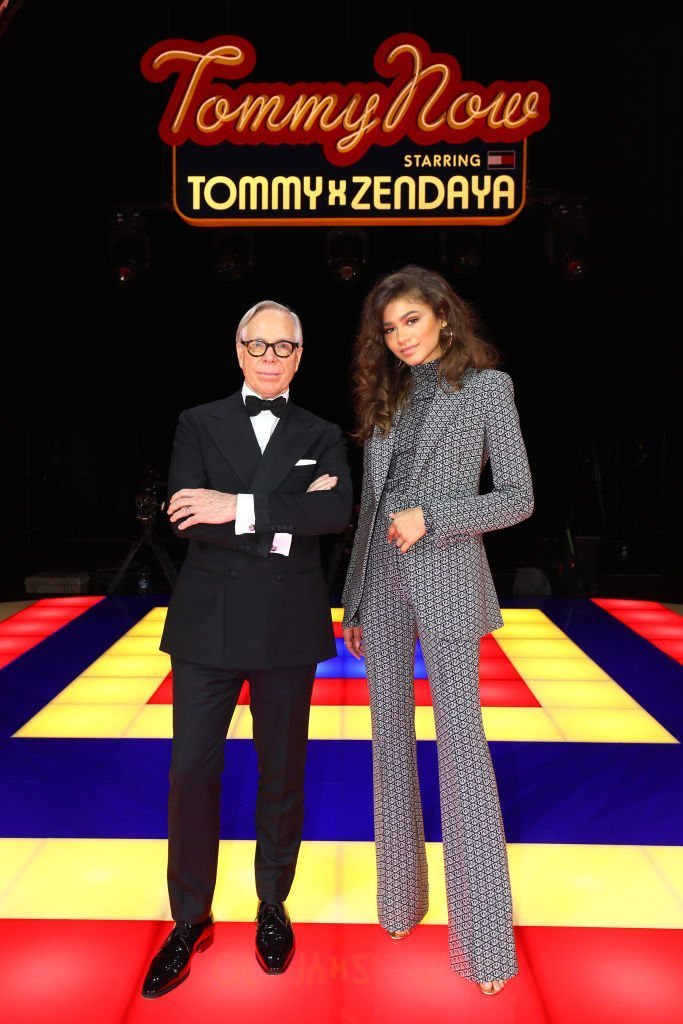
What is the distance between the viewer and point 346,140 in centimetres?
599

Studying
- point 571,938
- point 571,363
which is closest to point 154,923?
point 571,938

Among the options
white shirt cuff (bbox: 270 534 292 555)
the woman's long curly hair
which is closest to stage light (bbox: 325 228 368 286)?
the woman's long curly hair

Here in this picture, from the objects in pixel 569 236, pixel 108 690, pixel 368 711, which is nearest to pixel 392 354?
pixel 368 711

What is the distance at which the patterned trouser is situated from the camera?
1831 mm

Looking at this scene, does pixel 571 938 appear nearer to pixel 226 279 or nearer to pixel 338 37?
pixel 226 279

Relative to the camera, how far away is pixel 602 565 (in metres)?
9.30

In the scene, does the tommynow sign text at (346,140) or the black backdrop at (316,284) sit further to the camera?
the black backdrop at (316,284)

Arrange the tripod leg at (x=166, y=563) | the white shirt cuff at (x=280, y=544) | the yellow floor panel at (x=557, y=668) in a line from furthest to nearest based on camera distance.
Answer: the tripod leg at (x=166, y=563), the yellow floor panel at (x=557, y=668), the white shirt cuff at (x=280, y=544)

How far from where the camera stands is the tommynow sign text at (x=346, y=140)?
5.82 meters

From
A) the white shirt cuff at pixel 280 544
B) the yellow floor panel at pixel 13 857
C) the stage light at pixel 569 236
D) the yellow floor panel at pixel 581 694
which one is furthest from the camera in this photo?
the stage light at pixel 569 236

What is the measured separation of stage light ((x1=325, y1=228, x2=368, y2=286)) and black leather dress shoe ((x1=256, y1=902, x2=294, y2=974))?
21.1 ft

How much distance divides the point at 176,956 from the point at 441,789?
2.40 feet

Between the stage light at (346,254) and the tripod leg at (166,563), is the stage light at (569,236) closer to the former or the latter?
the stage light at (346,254)

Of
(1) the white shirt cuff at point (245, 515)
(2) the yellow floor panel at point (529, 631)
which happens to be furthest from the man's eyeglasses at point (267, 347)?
(2) the yellow floor panel at point (529, 631)
